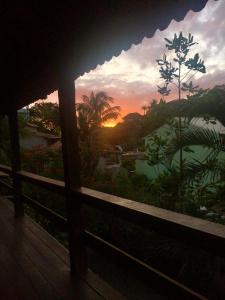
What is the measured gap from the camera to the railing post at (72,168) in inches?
142

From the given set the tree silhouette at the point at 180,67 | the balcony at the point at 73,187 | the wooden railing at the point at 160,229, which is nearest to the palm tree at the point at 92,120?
the tree silhouette at the point at 180,67

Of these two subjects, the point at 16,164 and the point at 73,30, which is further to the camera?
the point at 16,164

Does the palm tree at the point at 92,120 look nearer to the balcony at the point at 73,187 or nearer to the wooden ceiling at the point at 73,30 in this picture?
the balcony at the point at 73,187

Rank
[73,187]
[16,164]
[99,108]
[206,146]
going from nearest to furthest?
[73,187] < [206,146] < [16,164] < [99,108]

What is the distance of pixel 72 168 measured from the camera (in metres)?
3.64

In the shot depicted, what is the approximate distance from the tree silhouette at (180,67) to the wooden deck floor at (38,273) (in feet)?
13.0

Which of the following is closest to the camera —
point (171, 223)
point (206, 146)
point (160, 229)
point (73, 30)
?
point (171, 223)

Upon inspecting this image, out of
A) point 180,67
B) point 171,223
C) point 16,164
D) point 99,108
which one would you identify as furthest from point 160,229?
point 99,108

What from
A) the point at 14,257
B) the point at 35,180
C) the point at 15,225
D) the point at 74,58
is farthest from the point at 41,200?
the point at 74,58

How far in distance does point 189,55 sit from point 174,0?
620 centimetres

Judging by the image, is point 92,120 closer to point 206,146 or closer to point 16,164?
point 16,164

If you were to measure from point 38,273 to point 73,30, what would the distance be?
7.77ft

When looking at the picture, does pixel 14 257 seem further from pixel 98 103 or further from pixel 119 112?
pixel 119 112

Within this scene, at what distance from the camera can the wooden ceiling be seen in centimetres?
201
